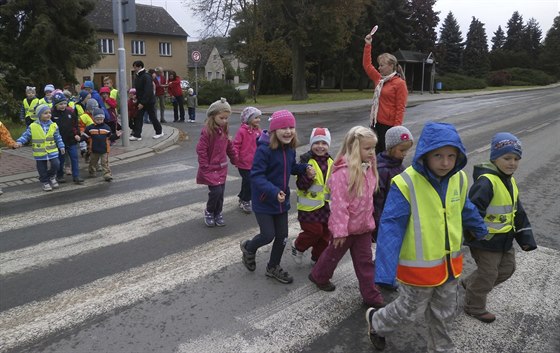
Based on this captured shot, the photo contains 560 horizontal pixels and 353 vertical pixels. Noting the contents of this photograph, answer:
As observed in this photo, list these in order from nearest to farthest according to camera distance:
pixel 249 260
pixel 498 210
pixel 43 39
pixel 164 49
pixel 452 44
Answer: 1. pixel 498 210
2. pixel 249 260
3. pixel 43 39
4. pixel 164 49
5. pixel 452 44

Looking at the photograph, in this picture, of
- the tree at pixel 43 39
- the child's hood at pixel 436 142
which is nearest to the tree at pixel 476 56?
the tree at pixel 43 39

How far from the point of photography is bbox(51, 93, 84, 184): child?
28.2 ft

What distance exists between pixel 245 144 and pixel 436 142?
→ 3.97 meters

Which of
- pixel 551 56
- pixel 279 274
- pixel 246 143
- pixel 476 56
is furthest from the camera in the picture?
pixel 551 56

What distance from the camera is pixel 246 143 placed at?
6586 millimetres

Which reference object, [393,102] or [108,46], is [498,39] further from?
[393,102]

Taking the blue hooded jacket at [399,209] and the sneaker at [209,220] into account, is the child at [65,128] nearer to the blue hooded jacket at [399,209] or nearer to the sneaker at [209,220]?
the sneaker at [209,220]

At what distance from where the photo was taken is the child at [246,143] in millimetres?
6344

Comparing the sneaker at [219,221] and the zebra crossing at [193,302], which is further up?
the sneaker at [219,221]

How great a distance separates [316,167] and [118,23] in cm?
893

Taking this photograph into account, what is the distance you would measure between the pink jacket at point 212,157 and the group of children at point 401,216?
4.86ft

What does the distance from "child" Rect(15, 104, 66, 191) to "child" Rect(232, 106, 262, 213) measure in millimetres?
3591

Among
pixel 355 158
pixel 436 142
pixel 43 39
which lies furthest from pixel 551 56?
pixel 436 142

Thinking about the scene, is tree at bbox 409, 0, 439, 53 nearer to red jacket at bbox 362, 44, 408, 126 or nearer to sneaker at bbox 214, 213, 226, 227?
red jacket at bbox 362, 44, 408, 126
